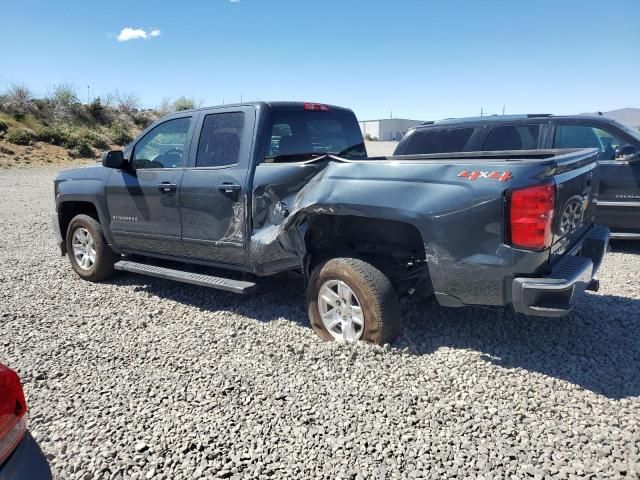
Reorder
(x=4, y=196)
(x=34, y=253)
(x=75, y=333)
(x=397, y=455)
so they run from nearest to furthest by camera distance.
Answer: (x=397, y=455) → (x=75, y=333) → (x=34, y=253) → (x=4, y=196)

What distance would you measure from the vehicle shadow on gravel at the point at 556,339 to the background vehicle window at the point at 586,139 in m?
2.55

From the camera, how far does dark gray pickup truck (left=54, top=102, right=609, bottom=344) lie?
3166 mm

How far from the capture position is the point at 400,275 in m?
4.06

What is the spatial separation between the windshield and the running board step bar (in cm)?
116

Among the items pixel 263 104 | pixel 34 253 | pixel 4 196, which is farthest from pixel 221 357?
pixel 4 196

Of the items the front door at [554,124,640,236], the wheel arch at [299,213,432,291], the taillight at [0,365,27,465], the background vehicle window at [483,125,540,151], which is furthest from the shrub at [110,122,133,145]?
the taillight at [0,365,27,465]

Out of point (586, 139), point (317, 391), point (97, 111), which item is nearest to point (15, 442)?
point (317, 391)

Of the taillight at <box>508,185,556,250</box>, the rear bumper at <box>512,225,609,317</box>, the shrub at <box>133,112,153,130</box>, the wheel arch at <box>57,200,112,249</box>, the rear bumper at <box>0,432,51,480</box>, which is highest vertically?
the shrub at <box>133,112,153,130</box>

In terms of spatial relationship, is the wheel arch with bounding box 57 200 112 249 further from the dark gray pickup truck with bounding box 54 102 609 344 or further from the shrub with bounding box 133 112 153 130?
the shrub with bounding box 133 112 153 130

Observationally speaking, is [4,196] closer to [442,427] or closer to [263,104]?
[263,104]

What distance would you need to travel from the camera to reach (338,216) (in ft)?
13.7

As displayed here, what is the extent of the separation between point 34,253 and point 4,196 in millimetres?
9881

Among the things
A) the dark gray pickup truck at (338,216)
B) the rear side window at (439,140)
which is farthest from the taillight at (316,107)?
the rear side window at (439,140)

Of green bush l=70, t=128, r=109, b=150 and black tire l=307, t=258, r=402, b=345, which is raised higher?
green bush l=70, t=128, r=109, b=150
